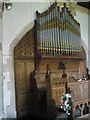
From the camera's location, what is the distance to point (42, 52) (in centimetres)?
444

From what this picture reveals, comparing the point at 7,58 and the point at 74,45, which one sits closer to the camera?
the point at 7,58

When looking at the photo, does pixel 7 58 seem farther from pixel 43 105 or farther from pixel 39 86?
pixel 43 105

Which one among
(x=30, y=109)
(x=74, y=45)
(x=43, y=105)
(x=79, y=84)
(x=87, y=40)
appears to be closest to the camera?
(x=79, y=84)

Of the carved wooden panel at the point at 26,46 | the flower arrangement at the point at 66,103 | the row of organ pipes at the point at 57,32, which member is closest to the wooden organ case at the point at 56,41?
the row of organ pipes at the point at 57,32

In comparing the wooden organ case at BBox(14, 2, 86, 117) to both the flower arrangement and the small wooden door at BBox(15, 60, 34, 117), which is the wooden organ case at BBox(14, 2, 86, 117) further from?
the flower arrangement

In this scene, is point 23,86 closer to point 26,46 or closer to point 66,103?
point 26,46

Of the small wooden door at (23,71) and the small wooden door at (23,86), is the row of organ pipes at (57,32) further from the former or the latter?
the small wooden door at (23,86)

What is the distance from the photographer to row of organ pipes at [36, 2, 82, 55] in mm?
4469

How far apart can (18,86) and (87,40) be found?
3.11 metres

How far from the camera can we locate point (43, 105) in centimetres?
411

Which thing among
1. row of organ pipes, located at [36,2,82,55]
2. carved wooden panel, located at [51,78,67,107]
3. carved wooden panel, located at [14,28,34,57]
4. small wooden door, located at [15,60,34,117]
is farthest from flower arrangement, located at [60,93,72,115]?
carved wooden panel, located at [14,28,34,57]

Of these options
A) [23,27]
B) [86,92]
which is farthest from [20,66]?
[86,92]

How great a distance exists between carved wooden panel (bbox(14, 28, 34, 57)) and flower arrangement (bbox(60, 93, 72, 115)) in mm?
1528

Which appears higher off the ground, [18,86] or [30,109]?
[18,86]
